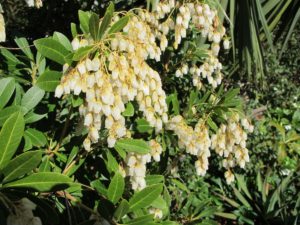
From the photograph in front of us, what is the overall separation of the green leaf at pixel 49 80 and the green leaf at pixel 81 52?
157mm

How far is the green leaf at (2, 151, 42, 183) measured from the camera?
3.06 ft

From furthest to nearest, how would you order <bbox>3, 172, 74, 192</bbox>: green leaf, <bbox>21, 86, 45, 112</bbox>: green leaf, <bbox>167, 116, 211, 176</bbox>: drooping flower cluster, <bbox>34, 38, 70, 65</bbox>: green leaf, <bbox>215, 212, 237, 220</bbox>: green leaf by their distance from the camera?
<bbox>215, 212, 237, 220</bbox>: green leaf
<bbox>167, 116, 211, 176</bbox>: drooping flower cluster
<bbox>21, 86, 45, 112</bbox>: green leaf
<bbox>34, 38, 70, 65</bbox>: green leaf
<bbox>3, 172, 74, 192</bbox>: green leaf

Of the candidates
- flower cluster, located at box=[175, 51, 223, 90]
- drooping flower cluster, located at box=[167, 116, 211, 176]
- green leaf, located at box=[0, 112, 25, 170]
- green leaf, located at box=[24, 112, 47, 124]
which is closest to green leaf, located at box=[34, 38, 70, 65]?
green leaf, located at box=[24, 112, 47, 124]

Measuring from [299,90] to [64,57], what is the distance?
4.49 m

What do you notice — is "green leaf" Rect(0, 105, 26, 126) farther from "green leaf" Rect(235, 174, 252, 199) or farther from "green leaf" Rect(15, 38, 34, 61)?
"green leaf" Rect(235, 174, 252, 199)

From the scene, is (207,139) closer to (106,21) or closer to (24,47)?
(106,21)

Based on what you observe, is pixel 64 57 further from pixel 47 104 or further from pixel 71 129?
pixel 71 129

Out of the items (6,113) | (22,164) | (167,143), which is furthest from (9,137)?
(167,143)

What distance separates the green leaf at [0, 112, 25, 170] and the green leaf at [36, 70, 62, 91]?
1.05 ft

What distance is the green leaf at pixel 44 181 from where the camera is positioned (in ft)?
3.24

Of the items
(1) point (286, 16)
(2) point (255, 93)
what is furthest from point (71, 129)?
(2) point (255, 93)

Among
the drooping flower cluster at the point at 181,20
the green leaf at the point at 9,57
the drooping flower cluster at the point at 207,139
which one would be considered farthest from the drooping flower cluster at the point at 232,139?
the green leaf at the point at 9,57

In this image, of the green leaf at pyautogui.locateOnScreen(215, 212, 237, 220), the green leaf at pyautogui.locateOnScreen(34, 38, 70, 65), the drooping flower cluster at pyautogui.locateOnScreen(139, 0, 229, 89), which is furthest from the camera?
the green leaf at pyautogui.locateOnScreen(215, 212, 237, 220)

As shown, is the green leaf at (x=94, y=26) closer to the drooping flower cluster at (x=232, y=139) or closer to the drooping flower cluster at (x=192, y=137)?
the drooping flower cluster at (x=192, y=137)
